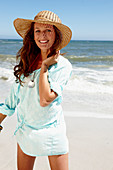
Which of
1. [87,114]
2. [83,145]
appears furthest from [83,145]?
[87,114]

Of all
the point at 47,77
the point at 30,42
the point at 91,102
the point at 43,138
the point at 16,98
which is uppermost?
the point at 30,42

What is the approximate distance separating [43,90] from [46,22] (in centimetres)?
46

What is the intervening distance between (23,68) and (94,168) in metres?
1.77

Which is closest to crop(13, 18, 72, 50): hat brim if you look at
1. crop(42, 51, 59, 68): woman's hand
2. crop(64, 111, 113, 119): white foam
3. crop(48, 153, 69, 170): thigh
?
crop(42, 51, 59, 68): woman's hand

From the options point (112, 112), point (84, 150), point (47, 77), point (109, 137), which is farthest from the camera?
point (112, 112)

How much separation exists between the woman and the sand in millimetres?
1300

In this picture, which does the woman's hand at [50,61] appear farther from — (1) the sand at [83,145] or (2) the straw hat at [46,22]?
(1) the sand at [83,145]

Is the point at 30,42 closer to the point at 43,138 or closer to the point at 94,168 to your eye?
the point at 43,138

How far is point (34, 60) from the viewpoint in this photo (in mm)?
1568

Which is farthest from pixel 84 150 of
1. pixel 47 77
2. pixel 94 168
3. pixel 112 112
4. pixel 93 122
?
pixel 47 77

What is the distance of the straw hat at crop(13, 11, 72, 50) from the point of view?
1.41m

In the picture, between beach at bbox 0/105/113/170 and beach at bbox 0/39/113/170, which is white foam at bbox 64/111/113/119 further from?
beach at bbox 0/105/113/170

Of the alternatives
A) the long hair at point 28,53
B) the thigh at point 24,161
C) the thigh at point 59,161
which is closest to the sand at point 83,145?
the thigh at point 24,161

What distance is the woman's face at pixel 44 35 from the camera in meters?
1.45
